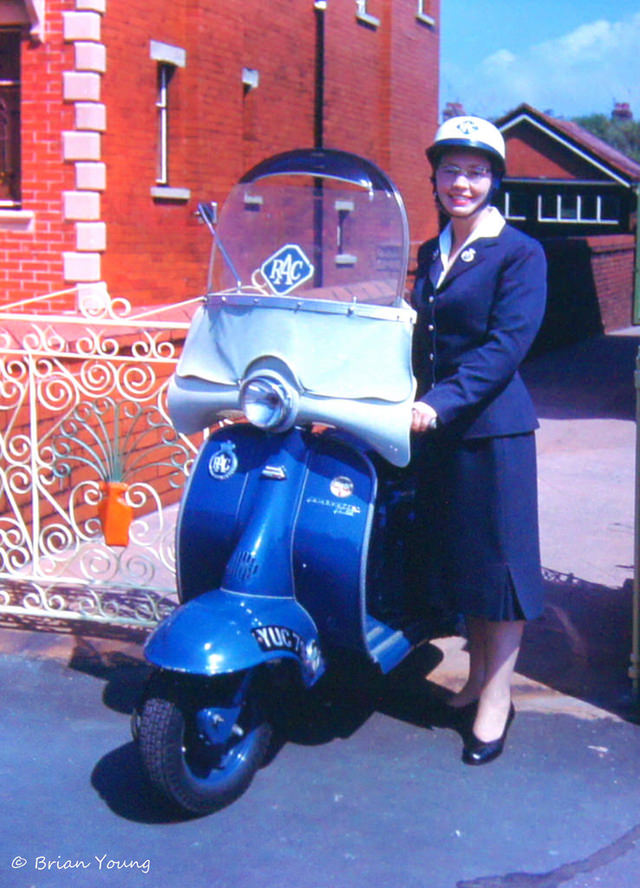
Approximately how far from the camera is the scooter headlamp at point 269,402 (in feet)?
12.2

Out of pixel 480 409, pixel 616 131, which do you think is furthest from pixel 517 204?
pixel 616 131

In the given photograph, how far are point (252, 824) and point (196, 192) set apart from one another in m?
10.3

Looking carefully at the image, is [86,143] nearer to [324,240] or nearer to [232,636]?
[324,240]

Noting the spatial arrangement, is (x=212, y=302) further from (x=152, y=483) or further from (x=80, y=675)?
(x=152, y=483)

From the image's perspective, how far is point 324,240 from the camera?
12.6 ft

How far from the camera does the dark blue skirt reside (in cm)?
394

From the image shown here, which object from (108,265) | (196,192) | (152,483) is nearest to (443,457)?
(152,483)

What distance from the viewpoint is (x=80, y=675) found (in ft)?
15.8

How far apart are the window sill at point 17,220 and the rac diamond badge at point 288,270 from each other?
→ 313 inches

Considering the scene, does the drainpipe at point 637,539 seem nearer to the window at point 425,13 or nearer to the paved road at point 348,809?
the paved road at point 348,809

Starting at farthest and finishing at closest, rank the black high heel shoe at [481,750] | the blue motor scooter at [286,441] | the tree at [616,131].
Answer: the tree at [616,131] < the black high heel shoe at [481,750] < the blue motor scooter at [286,441]

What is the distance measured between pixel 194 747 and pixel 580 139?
39351 millimetres

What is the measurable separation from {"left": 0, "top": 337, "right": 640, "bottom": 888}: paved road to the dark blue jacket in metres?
1.12

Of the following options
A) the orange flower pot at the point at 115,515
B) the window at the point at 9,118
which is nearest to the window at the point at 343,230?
the orange flower pot at the point at 115,515
